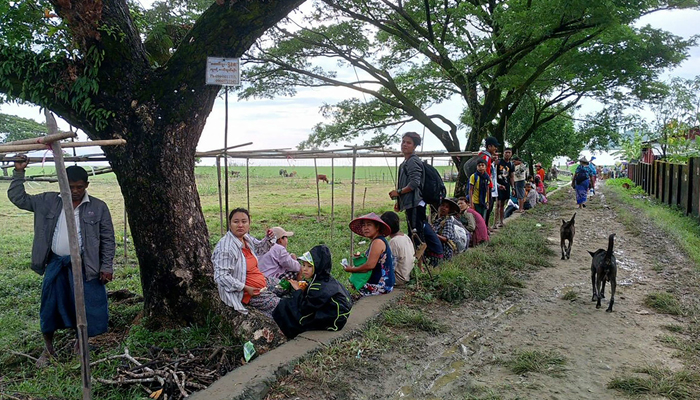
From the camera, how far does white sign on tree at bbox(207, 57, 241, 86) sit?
3.91 meters

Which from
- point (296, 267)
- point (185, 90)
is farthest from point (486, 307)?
point (185, 90)

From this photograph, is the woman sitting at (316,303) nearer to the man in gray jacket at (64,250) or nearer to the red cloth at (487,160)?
the man in gray jacket at (64,250)

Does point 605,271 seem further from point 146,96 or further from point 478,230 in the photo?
point 146,96

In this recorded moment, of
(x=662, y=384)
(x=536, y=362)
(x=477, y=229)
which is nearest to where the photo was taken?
(x=662, y=384)

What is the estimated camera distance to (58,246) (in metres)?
3.80

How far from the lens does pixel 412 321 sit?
4574 millimetres

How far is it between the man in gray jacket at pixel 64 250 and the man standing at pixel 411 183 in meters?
3.38

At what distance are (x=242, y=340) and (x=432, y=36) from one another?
34.9ft

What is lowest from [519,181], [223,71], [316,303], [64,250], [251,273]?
[316,303]

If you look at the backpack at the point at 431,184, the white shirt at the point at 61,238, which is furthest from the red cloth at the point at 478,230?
the white shirt at the point at 61,238

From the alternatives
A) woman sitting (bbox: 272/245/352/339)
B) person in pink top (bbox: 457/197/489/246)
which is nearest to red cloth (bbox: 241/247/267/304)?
woman sitting (bbox: 272/245/352/339)

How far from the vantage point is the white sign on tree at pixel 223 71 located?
12.8 feet

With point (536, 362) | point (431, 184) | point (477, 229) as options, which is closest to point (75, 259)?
point (536, 362)

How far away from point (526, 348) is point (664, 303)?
220cm
